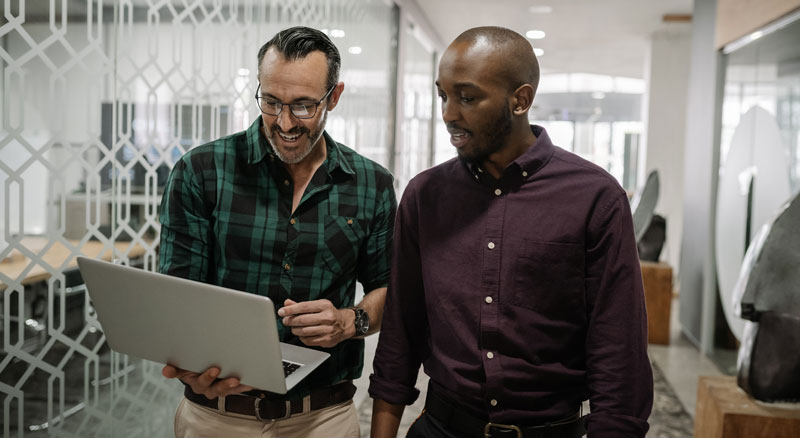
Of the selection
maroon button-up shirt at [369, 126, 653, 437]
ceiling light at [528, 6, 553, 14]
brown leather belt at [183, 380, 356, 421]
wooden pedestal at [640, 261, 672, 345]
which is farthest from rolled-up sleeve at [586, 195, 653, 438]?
ceiling light at [528, 6, 553, 14]

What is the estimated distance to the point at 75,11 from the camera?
1.80 meters

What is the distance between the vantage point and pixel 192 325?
116 centimetres

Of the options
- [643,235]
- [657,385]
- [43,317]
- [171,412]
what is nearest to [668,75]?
[643,235]

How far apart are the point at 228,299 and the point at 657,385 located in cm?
383

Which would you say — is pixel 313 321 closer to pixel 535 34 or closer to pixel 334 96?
pixel 334 96

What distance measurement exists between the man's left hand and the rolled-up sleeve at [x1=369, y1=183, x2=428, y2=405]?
11cm

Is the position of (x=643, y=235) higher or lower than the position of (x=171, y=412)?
higher

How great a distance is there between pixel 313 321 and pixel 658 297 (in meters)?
4.61

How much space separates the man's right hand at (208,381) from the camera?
1.23 m

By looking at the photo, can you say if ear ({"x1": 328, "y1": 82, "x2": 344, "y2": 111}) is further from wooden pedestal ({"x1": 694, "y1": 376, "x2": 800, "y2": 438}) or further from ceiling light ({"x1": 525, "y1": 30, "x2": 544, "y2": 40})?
ceiling light ({"x1": 525, "y1": 30, "x2": 544, "y2": 40})

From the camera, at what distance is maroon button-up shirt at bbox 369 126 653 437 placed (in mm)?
1236

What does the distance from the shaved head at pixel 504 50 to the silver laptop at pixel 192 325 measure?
0.58m

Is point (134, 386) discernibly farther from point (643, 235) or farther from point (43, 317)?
point (643, 235)

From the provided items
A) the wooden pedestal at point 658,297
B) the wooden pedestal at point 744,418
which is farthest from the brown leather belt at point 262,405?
the wooden pedestal at point 658,297
